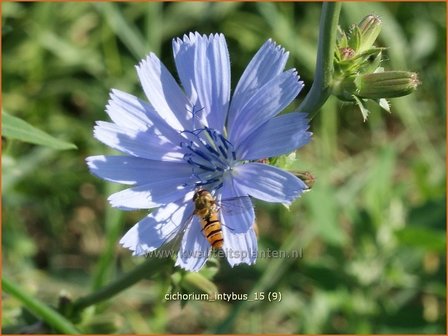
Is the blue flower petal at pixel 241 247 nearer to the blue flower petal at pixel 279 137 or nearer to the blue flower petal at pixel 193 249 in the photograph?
the blue flower petal at pixel 193 249

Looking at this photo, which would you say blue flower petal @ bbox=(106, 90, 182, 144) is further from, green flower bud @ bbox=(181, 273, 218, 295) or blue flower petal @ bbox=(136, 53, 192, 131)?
green flower bud @ bbox=(181, 273, 218, 295)

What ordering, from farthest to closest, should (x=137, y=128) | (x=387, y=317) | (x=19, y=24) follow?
(x=19, y=24) < (x=387, y=317) < (x=137, y=128)

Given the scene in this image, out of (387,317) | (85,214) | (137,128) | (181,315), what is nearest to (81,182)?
(85,214)

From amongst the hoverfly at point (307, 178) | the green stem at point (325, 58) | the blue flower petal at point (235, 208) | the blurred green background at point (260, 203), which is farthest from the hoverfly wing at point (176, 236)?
the blurred green background at point (260, 203)

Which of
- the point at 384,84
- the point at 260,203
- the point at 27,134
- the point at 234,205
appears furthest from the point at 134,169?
the point at 260,203

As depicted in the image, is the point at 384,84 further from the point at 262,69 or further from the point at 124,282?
the point at 124,282

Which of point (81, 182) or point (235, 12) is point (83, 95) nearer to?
point (81, 182)

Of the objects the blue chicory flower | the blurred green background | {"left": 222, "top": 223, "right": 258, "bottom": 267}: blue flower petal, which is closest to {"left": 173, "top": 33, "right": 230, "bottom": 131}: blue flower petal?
the blue chicory flower
